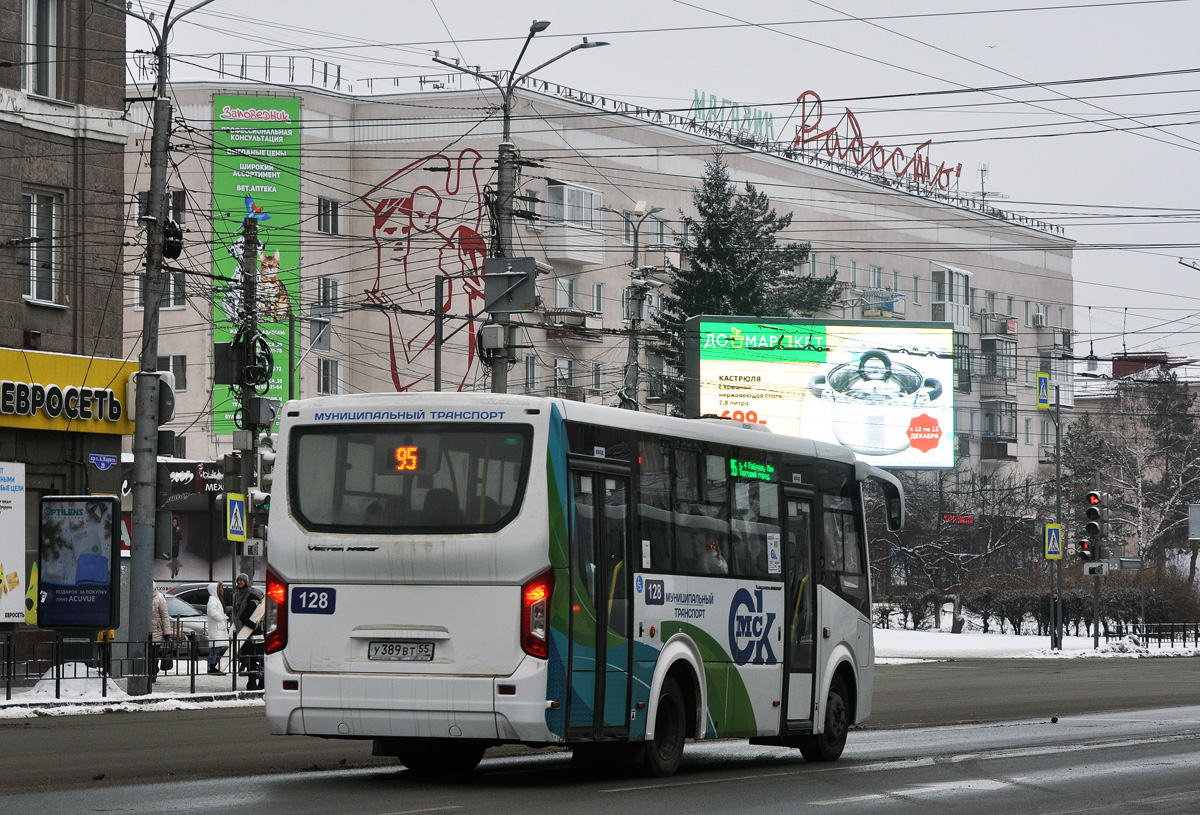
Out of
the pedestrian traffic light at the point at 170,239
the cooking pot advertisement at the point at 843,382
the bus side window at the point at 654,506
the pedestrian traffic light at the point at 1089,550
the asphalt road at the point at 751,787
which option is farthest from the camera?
the cooking pot advertisement at the point at 843,382

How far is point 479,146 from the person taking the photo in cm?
6688

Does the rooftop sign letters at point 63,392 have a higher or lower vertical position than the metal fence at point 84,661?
higher

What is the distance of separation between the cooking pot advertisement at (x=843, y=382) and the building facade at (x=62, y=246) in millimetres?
28263

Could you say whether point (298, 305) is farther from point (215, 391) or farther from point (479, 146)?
point (479, 146)

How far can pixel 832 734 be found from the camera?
16859 mm

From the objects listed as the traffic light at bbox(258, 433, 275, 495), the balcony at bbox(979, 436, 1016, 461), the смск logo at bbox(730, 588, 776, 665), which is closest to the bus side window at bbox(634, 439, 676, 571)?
the смск logo at bbox(730, 588, 776, 665)

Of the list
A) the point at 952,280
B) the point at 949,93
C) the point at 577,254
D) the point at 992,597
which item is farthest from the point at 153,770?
the point at 952,280

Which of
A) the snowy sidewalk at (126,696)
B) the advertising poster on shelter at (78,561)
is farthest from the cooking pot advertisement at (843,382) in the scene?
the advertising poster on shelter at (78,561)

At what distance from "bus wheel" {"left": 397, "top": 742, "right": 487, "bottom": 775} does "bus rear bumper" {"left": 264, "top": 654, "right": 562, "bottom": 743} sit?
1431mm

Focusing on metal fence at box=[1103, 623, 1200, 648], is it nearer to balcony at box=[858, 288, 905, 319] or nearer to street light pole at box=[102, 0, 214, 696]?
balcony at box=[858, 288, 905, 319]

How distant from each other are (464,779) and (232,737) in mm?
5470

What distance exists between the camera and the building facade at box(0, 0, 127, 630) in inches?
1196

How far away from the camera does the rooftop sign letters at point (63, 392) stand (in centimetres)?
2984

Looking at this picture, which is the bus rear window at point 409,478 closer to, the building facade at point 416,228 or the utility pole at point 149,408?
the utility pole at point 149,408
